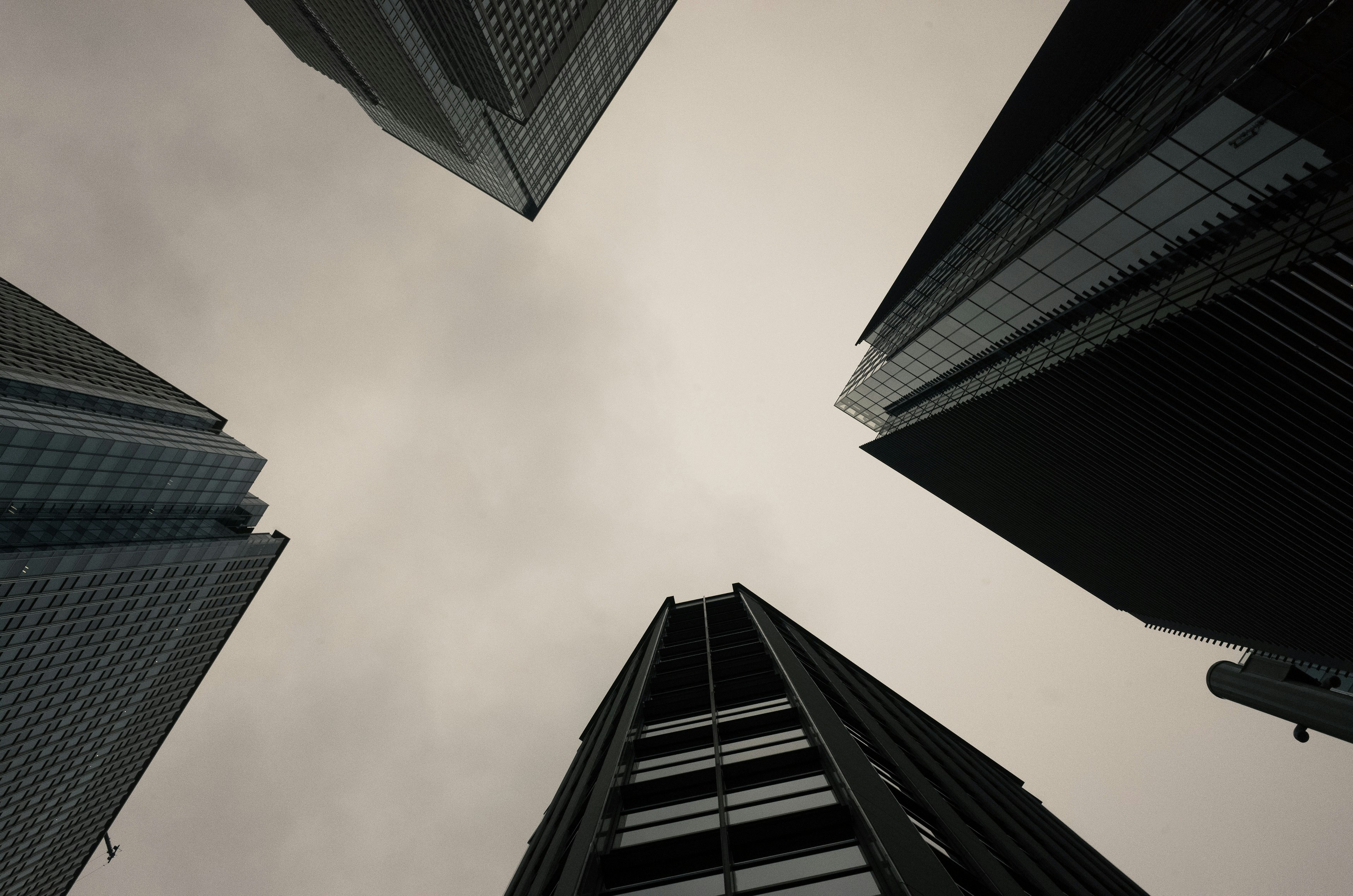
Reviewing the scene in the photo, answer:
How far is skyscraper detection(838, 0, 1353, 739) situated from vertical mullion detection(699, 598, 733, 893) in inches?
431

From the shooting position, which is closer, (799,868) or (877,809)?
(799,868)

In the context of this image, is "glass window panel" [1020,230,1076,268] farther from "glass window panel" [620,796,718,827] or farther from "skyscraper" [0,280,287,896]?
"skyscraper" [0,280,287,896]

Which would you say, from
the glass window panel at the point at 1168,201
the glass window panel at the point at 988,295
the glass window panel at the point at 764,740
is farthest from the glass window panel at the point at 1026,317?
the glass window panel at the point at 764,740

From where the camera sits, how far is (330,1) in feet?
318

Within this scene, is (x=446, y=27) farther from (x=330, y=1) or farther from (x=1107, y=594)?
(x=1107, y=594)

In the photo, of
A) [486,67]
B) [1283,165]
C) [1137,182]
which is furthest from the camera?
[486,67]

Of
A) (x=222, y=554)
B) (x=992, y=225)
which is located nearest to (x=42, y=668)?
(x=222, y=554)

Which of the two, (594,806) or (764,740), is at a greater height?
(764,740)

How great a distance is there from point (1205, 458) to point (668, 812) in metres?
30.1

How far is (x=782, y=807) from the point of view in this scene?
62.1 feet

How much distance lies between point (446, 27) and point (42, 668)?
9258 cm

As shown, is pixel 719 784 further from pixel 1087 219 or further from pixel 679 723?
pixel 1087 219

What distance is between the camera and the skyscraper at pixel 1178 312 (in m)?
20.0

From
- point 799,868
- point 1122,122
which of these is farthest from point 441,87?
point 799,868
